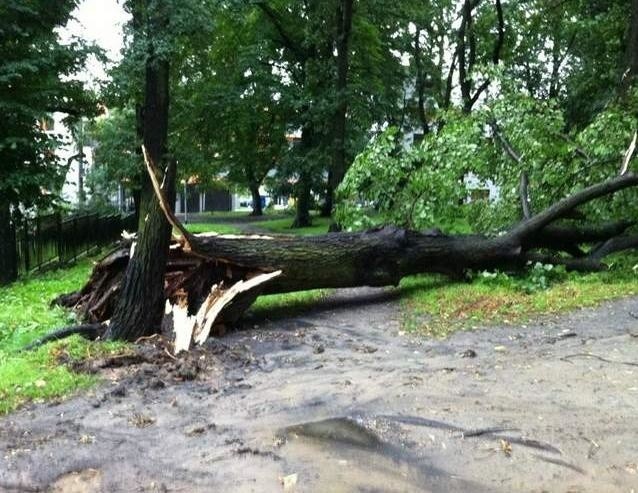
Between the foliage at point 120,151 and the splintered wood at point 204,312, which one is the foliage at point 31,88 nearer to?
the foliage at point 120,151

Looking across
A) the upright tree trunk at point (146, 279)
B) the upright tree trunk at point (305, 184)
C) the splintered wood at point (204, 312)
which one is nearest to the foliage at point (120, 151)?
the upright tree trunk at point (305, 184)

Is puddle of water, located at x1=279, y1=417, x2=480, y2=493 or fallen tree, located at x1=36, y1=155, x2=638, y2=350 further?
fallen tree, located at x1=36, y1=155, x2=638, y2=350

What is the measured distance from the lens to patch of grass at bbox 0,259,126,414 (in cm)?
516

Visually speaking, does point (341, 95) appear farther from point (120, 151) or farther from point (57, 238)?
point (57, 238)

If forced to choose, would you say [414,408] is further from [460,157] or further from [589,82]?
[589,82]

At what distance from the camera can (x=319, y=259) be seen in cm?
887

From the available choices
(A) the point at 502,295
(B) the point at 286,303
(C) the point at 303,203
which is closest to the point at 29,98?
(B) the point at 286,303

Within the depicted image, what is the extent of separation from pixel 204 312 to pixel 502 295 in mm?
3768

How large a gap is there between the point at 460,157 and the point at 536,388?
6.93 meters

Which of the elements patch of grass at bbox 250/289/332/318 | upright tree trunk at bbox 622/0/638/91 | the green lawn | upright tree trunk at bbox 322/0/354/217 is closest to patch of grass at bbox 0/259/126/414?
the green lawn

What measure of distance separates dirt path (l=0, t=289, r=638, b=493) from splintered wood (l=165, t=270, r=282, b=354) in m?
0.23

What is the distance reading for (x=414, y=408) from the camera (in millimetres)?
4668

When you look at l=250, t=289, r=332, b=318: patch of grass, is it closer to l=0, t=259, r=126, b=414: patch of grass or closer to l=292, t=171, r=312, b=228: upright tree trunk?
l=0, t=259, r=126, b=414: patch of grass

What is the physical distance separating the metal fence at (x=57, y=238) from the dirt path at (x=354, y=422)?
30.6ft
